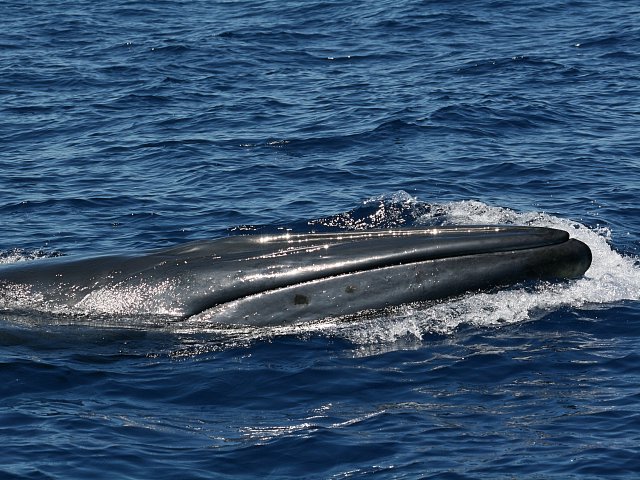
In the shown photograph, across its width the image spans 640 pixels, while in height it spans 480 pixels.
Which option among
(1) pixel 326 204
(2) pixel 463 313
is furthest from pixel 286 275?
(1) pixel 326 204

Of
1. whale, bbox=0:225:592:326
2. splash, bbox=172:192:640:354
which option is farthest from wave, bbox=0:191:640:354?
whale, bbox=0:225:592:326

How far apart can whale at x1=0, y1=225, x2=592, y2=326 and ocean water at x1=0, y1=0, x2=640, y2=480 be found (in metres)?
0.25

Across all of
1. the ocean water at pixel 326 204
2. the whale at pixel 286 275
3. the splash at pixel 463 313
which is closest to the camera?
the ocean water at pixel 326 204

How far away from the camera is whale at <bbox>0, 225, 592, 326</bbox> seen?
15297mm

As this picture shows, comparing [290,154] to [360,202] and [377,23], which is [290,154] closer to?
[360,202]

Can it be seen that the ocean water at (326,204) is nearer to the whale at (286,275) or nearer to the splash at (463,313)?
the splash at (463,313)

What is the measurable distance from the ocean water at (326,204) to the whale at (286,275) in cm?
25

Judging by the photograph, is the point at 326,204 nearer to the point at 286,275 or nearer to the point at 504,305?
the point at 504,305

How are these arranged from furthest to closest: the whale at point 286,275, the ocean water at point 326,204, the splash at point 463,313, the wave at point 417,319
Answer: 1. the splash at point 463,313
2. the wave at point 417,319
3. the whale at point 286,275
4. the ocean water at point 326,204

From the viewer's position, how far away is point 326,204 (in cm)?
2425

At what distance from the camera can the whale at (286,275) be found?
1530 cm

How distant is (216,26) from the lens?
145 feet

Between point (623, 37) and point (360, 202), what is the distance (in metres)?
17.8

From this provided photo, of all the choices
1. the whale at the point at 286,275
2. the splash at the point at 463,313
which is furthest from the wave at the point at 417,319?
the whale at the point at 286,275
